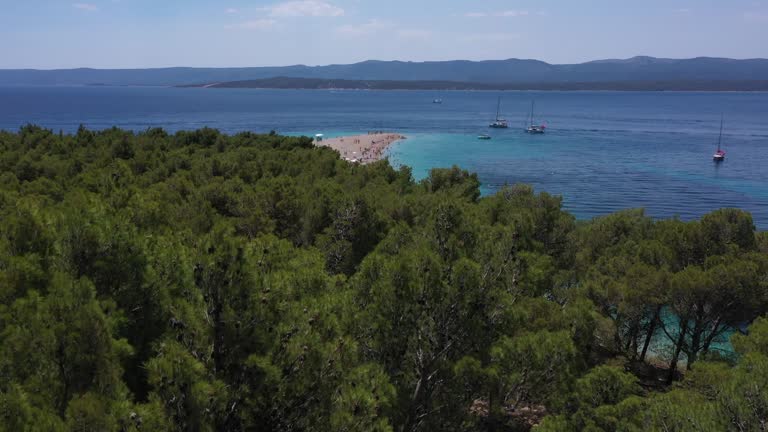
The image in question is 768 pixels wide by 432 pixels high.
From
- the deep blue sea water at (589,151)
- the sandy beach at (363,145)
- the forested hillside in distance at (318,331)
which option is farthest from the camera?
the sandy beach at (363,145)

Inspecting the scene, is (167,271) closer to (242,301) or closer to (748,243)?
(242,301)

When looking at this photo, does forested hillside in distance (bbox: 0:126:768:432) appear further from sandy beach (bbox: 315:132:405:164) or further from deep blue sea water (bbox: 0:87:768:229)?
sandy beach (bbox: 315:132:405:164)

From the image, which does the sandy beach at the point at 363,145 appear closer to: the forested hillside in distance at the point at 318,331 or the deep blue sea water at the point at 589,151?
the deep blue sea water at the point at 589,151

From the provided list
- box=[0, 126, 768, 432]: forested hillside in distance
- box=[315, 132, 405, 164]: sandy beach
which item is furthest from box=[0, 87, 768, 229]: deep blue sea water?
box=[0, 126, 768, 432]: forested hillside in distance

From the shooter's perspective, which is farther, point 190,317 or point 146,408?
point 190,317

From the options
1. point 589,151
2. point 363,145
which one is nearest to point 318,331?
point 363,145

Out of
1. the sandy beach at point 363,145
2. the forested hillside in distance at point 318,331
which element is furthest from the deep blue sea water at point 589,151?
the forested hillside in distance at point 318,331

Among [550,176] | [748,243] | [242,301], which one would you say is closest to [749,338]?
[748,243]

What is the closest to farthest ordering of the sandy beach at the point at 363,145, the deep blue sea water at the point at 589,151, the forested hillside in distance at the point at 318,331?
the forested hillside in distance at the point at 318,331
the deep blue sea water at the point at 589,151
the sandy beach at the point at 363,145
